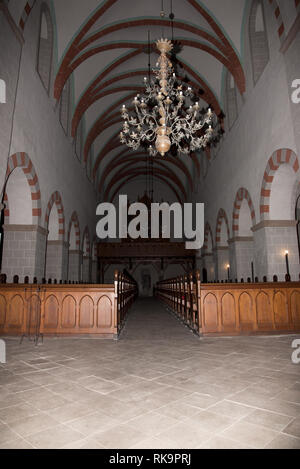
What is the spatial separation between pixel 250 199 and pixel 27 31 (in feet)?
26.1

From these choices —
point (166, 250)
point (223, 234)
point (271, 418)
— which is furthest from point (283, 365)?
point (166, 250)

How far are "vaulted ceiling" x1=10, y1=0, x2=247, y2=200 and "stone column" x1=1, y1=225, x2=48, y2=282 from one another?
4881 millimetres

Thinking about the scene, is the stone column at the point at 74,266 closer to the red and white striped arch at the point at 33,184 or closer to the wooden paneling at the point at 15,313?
the red and white striped arch at the point at 33,184

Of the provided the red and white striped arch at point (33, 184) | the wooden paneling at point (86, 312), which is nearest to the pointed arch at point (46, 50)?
the red and white striped arch at point (33, 184)

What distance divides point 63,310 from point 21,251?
330 cm

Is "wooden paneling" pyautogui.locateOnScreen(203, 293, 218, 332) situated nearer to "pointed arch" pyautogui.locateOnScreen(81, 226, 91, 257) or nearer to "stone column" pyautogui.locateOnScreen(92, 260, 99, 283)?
"pointed arch" pyautogui.locateOnScreen(81, 226, 91, 257)

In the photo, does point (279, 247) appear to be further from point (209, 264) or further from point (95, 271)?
point (95, 271)

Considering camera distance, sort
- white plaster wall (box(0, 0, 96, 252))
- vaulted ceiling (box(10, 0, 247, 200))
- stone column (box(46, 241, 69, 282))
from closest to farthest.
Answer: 1. white plaster wall (box(0, 0, 96, 252))
2. vaulted ceiling (box(10, 0, 247, 200))
3. stone column (box(46, 241, 69, 282))

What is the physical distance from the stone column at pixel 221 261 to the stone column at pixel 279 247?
4.94m

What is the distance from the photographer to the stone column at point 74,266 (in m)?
13.7

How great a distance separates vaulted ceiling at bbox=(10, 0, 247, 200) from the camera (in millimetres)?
9414

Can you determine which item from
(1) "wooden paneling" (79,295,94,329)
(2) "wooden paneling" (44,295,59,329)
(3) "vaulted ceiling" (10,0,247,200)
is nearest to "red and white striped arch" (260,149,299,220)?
(3) "vaulted ceiling" (10,0,247,200)

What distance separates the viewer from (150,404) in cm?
243
